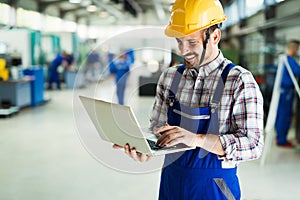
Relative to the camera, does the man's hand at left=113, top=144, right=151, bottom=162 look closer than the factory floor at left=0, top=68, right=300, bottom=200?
Yes

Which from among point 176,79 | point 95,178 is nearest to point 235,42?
point 95,178

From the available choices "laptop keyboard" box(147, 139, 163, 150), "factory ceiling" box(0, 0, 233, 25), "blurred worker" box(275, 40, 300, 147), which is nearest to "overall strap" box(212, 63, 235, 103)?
"laptop keyboard" box(147, 139, 163, 150)

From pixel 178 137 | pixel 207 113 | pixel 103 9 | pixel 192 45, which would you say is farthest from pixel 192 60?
pixel 103 9

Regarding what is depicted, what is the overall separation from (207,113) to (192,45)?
0.23 meters

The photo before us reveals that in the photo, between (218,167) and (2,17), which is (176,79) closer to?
(218,167)

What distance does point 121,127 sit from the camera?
1082 mm

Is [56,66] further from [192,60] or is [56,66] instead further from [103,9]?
[192,60]

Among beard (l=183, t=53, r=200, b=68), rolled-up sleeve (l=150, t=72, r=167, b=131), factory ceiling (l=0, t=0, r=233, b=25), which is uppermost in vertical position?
factory ceiling (l=0, t=0, r=233, b=25)

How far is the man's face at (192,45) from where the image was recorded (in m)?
1.20

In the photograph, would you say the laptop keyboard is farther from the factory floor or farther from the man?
the factory floor

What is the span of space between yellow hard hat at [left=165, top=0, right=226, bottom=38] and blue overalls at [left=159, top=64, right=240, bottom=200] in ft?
0.55

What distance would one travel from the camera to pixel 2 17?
30.3ft

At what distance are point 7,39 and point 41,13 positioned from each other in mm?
3245

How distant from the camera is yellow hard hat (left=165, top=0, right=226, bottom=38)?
1186 millimetres
